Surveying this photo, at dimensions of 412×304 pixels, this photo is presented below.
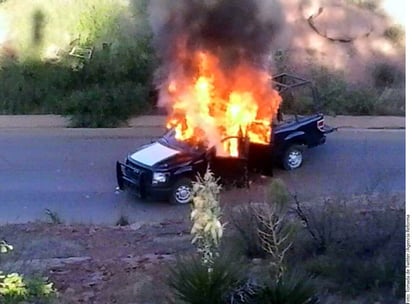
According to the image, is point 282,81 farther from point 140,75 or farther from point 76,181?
point 76,181

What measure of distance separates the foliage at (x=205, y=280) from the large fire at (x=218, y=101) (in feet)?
5.36

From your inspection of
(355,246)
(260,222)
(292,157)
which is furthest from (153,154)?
(355,246)

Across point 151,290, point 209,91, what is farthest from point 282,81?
point 151,290

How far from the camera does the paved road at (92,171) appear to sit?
6406 millimetres

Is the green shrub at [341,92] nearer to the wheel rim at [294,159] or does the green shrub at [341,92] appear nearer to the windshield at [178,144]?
the wheel rim at [294,159]

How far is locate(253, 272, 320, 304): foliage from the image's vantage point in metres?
4.54

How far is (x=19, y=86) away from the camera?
21.0ft

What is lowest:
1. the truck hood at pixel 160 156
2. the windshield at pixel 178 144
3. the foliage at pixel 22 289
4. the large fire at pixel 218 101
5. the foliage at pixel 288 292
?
the foliage at pixel 22 289

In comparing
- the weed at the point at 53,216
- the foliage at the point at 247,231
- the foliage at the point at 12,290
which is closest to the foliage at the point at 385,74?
the foliage at the point at 247,231

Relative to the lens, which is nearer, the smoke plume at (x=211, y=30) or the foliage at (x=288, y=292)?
the foliage at (x=288, y=292)

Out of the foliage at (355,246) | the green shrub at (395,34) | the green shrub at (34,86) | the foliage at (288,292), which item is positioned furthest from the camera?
the green shrub at (34,86)

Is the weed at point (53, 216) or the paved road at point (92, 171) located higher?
the paved road at point (92, 171)

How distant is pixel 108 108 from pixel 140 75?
306mm

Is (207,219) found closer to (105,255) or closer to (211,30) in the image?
(105,255)
